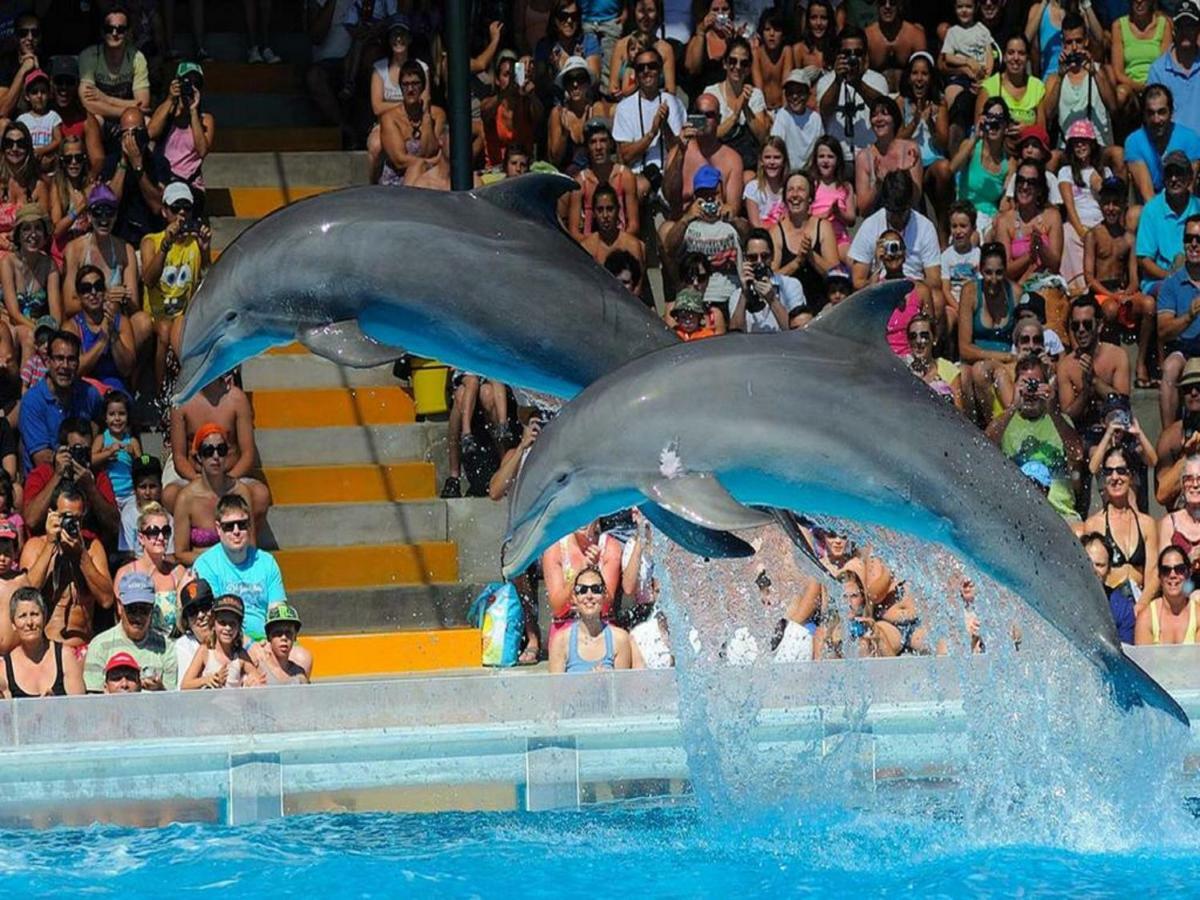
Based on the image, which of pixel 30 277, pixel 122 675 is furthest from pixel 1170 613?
pixel 30 277

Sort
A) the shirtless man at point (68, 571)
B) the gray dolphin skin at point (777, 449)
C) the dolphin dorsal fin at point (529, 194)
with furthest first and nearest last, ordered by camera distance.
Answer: the shirtless man at point (68, 571)
the dolphin dorsal fin at point (529, 194)
the gray dolphin skin at point (777, 449)

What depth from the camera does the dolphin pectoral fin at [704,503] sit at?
7984 mm

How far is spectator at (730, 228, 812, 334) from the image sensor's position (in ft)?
52.0

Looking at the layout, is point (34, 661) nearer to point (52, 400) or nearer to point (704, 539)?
point (52, 400)

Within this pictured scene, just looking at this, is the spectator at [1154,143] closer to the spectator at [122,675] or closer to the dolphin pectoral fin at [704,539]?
the spectator at [122,675]

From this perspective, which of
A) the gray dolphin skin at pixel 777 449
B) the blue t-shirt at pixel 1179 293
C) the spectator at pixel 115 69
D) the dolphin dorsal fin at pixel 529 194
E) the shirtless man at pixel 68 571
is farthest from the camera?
the spectator at pixel 115 69

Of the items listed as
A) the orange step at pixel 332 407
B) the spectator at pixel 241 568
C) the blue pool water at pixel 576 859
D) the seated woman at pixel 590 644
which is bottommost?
the blue pool water at pixel 576 859

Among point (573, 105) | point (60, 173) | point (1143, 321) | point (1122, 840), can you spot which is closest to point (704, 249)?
point (573, 105)

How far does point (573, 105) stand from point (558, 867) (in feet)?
27.9

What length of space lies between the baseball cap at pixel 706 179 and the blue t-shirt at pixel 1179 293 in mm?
3256

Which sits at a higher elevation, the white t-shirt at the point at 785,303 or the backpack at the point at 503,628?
the white t-shirt at the point at 785,303

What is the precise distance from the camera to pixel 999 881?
9.58m

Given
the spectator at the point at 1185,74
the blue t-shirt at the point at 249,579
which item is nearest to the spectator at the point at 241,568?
the blue t-shirt at the point at 249,579

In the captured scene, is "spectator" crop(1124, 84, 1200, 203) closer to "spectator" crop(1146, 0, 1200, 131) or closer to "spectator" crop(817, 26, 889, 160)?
"spectator" crop(1146, 0, 1200, 131)
